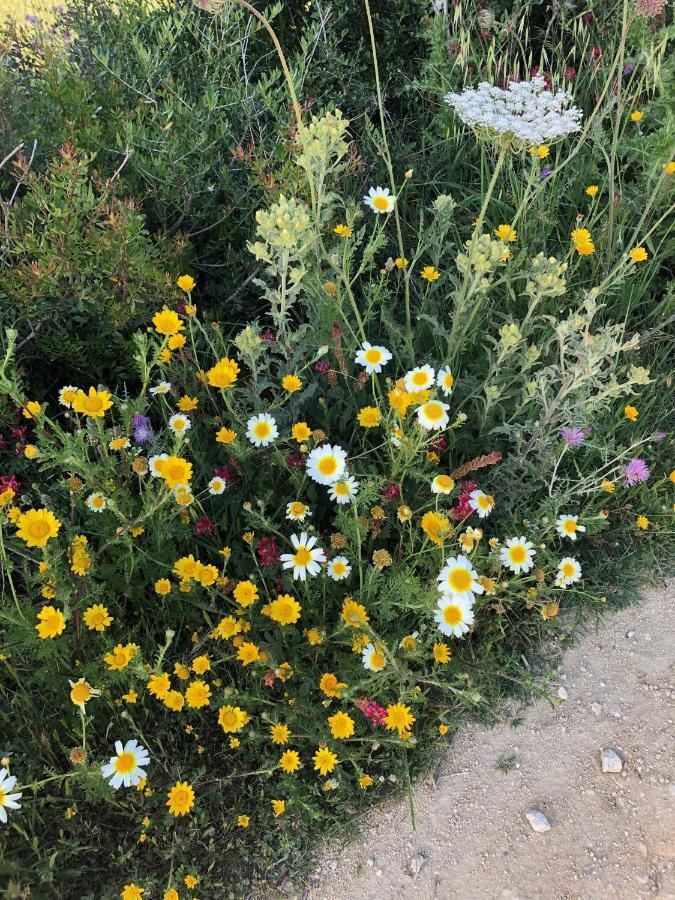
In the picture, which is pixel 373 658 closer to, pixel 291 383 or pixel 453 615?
pixel 453 615

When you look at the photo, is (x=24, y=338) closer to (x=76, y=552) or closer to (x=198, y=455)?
(x=198, y=455)

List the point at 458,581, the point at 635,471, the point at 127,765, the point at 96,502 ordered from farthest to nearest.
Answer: the point at 635,471
the point at 96,502
the point at 458,581
the point at 127,765

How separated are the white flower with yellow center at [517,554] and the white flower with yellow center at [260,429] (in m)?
0.72

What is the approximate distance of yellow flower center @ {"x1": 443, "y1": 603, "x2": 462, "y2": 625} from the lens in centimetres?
165

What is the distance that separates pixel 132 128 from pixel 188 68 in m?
0.83

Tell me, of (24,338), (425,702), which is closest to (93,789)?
(425,702)

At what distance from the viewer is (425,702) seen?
180cm

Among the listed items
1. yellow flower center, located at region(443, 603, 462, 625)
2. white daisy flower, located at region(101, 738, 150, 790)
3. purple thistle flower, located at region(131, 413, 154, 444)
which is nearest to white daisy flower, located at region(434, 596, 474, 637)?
yellow flower center, located at region(443, 603, 462, 625)

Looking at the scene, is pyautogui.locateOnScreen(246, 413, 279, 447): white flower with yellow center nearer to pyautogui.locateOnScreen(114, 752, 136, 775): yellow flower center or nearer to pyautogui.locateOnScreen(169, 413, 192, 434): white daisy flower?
pyautogui.locateOnScreen(169, 413, 192, 434): white daisy flower

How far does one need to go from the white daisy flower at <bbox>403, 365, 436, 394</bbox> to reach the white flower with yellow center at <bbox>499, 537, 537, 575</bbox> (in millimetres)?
518

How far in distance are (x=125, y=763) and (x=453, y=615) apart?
0.84 meters

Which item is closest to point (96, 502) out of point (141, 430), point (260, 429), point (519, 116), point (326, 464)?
point (141, 430)

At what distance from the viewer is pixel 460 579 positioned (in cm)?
162

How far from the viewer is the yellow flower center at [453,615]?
165cm
